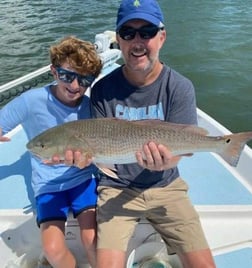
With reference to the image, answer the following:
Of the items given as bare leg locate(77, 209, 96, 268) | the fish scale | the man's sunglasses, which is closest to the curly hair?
the man's sunglasses

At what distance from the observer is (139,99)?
2688 mm

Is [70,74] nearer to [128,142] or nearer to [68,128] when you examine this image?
[68,128]

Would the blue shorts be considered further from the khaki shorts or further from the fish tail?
the fish tail

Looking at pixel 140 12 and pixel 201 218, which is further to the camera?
pixel 201 218

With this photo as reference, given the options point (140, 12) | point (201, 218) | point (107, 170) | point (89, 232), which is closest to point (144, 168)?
point (107, 170)

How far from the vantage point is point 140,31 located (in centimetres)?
257

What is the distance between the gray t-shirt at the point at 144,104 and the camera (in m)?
2.66

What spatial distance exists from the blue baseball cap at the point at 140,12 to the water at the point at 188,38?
4.80 meters

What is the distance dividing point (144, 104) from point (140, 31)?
1.45ft

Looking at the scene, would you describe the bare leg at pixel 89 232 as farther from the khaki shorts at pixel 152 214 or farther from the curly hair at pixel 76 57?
the curly hair at pixel 76 57

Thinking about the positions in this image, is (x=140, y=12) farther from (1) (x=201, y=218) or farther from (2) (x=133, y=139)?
(1) (x=201, y=218)

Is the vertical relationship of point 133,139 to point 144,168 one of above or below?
above

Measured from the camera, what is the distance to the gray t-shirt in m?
2.66

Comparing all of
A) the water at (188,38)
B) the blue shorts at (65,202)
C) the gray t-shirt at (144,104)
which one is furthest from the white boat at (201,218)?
the water at (188,38)
